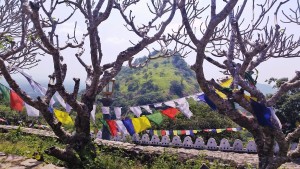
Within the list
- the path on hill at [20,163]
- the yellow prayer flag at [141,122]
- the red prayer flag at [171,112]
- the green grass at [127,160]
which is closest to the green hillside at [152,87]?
the red prayer flag at [171,112]

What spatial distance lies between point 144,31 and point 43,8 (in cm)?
345

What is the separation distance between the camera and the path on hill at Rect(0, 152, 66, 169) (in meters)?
6.86

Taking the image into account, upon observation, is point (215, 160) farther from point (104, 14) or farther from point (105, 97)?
point (105, 97)

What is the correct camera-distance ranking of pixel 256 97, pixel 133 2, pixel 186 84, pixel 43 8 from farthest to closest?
pixel 186 84 → pixel 133 2 → pixel 43 8 → pixel 256 97

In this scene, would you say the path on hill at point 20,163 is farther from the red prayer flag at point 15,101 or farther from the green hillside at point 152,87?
the green hillside at point 152,87

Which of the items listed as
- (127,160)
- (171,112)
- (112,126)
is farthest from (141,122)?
(127,160)

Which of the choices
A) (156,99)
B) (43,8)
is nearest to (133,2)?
(43,8)

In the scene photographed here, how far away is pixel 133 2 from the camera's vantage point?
11133 millimetres

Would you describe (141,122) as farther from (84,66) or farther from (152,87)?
(152,87)

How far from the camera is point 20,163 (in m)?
7.09

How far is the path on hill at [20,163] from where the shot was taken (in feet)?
22.5

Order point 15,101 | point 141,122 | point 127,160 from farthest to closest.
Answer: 1. point 141,122
2. point 15,101
3. point 127,160

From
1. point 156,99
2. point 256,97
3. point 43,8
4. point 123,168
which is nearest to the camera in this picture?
point 256,97

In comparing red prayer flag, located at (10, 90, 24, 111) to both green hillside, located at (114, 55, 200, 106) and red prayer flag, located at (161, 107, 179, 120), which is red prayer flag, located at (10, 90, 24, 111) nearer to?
red prayer flag, located at (161, 107, 179, 120)
